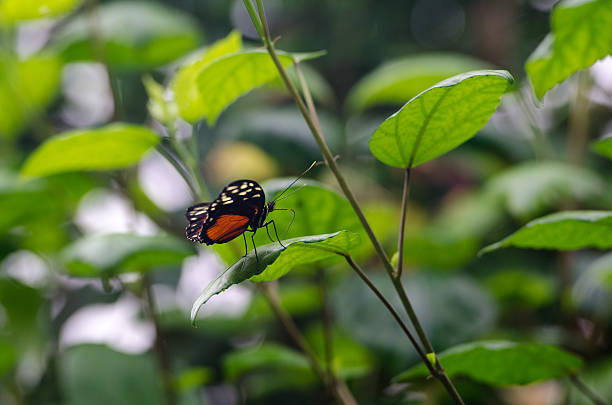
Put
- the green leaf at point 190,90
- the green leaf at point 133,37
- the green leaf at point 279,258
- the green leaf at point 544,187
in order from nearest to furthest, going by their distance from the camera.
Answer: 1. the green leaf at point 279,258
2. the green leaf at point 190,90
3. the green leaf at point 544,187
4. the green leaf at point 133,37

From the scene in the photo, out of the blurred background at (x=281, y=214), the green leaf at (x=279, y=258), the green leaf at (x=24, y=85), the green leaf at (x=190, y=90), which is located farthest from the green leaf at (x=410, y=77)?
the green leaf at (x=24, y=85)

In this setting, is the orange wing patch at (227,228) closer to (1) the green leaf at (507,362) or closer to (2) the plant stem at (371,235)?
(2) the plant stem at (371,235)

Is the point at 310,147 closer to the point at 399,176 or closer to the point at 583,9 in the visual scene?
the point at 399,176

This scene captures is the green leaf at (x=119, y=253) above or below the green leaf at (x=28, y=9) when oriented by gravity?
below

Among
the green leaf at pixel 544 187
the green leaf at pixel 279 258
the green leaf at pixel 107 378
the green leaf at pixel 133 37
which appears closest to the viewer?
the green leaf at pixel 279 258

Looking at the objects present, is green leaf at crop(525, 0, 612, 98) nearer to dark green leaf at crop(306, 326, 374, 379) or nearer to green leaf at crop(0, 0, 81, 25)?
dark green leaf at crop(306, 326, 374, 379)

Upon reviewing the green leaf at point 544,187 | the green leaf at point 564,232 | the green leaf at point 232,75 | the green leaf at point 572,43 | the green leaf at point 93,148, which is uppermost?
the green leaf at point 572,43
